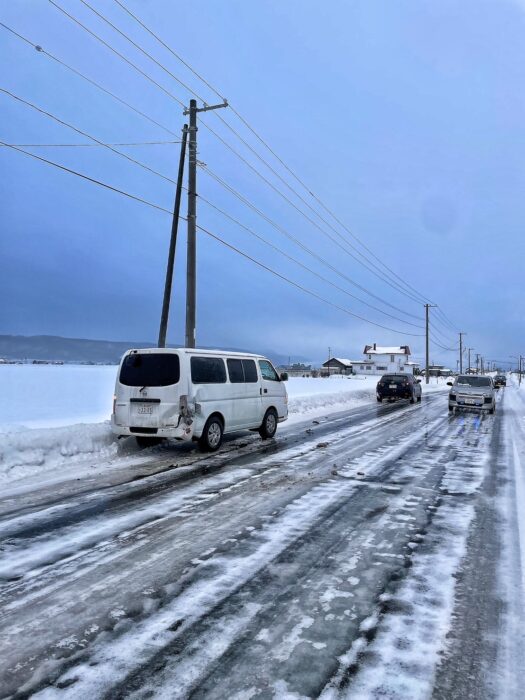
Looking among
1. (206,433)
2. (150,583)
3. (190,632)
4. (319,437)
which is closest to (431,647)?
(190,632)

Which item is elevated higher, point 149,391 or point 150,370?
point 150,370

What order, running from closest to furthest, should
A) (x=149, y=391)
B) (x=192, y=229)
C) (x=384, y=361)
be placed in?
(x=149, y=391), (x=192, y=229), (x=384, y=361)

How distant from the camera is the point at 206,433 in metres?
9.52

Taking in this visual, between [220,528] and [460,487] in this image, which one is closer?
[220,528]

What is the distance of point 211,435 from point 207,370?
52.5 inches

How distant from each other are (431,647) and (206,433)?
22.5 feet

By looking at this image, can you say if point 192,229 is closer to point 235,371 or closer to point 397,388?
point 235,371

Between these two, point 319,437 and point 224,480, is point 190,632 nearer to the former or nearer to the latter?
point 224,480

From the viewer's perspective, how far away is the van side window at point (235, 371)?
10.6m

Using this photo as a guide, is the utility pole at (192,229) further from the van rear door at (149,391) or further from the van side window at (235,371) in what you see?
the van rear door at (149,391)

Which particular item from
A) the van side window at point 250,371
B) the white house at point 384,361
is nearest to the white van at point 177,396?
the van side window at point 250,371

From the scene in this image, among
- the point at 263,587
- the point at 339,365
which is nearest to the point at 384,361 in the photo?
the point at 339,365

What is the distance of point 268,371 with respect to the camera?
40.2 ft

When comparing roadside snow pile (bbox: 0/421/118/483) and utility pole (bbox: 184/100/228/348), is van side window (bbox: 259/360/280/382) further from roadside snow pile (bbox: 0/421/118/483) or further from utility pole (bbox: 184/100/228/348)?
roadside snow pile (bbox: 0/421/118/483)
